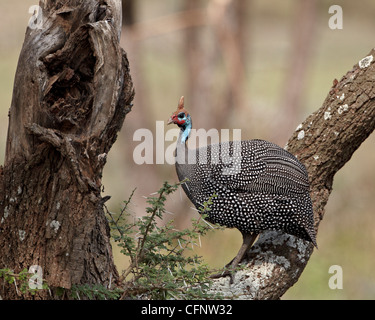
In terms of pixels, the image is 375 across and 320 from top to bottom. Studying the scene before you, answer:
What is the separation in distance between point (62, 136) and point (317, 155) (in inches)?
66.0

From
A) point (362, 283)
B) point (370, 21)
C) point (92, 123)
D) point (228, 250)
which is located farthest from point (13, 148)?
point (370, 21)

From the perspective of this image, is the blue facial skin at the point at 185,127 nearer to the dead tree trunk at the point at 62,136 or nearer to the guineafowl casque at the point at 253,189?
the guineafowl casque at the point at 253,189

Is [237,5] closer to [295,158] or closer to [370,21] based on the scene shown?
[295,158]

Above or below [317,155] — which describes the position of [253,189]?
below

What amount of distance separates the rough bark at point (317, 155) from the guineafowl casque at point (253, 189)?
0.12 m

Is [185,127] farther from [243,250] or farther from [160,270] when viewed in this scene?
[160,270]

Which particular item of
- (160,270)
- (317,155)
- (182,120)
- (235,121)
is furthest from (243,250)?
(235,121)

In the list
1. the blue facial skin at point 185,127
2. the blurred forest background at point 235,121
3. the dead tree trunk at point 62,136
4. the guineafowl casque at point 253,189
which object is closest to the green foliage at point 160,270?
the dead tree trunk at point 62,136

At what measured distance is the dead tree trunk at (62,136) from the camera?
2828 millimetres

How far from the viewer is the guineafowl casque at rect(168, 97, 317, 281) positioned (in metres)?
3.53

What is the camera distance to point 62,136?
280 centimetres

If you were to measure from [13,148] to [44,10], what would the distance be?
66 centimetres

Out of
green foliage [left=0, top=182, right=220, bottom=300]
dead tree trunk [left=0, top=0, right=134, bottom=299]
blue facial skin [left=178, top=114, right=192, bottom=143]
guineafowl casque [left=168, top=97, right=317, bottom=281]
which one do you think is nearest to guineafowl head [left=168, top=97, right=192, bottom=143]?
blue facial skin [left=178, top=114, right=192, bottom=143]

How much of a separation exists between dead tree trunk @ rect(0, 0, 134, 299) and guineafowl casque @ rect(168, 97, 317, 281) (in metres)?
0.84
